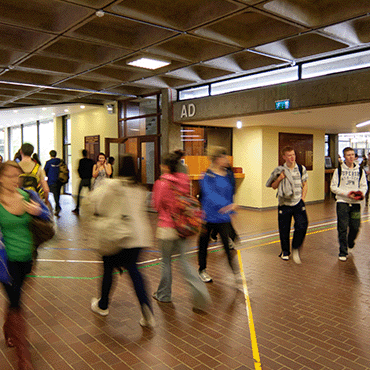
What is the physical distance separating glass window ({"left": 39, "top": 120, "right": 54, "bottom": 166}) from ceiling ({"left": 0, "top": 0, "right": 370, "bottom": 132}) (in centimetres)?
1028

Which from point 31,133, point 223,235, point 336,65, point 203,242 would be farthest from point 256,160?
point 31,133

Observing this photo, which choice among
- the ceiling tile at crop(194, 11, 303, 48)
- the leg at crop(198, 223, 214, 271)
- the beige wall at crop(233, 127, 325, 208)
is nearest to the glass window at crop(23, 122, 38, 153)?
the beige wall at crop(233, 127, 325, 208)

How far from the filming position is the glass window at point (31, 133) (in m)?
21.9

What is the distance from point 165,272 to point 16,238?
1822 millimetres

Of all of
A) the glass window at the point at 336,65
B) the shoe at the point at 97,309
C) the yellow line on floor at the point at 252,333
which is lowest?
the yellow line on floor at the point at 252,333

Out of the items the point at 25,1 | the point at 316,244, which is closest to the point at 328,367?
the point at 316,244

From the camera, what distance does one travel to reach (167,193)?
392 cm

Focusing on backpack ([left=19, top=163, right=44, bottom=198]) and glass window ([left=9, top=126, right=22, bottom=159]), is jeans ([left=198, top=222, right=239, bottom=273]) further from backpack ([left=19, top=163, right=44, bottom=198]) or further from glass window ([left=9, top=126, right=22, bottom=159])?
glass window ([left=9, top=126, right=22, bottom=159])

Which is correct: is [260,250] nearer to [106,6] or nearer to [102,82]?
[106,6]

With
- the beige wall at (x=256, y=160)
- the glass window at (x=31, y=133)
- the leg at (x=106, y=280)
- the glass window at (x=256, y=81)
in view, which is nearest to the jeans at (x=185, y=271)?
the leg at (x=106, y=280)

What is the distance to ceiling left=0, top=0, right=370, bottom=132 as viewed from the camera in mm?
5669

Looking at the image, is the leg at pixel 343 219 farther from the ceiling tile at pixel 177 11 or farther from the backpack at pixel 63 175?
the backpack at pixel 63 175

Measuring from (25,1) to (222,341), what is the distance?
5.22 metres

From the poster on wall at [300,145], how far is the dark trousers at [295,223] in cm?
741
